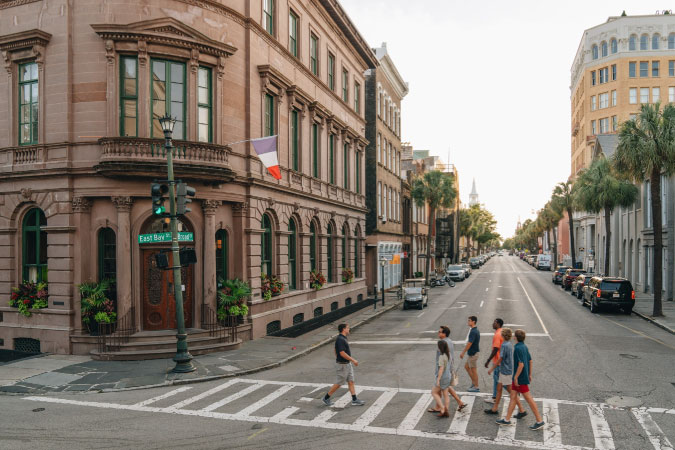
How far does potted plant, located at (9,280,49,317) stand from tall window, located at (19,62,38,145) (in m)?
5.29

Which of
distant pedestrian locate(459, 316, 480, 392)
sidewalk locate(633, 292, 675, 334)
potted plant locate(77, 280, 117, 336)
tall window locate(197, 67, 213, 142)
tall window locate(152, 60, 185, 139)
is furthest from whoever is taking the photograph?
sidewalk locate(633, 292, 675, 334)

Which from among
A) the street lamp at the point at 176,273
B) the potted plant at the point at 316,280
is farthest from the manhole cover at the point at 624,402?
the potted plant at the point at 316,280

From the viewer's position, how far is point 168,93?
19406 mm

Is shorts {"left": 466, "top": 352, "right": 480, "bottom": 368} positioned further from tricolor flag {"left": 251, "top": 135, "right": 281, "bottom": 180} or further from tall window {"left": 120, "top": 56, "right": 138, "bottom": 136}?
tall window {"left": 120, "top": 56, "right": 138, "bottom": 136}

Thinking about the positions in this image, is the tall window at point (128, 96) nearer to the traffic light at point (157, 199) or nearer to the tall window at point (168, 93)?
the tall window at point (168, 93)

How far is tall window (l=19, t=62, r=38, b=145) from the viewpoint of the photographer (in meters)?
19.9

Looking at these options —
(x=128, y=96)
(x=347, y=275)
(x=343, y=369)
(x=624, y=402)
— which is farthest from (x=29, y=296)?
(x=624, y=402)

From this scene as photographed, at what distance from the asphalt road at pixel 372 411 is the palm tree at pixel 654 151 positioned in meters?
12.0

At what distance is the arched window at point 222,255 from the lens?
21.2 metres

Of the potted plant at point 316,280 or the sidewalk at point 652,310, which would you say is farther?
the potted plant at point 316,280

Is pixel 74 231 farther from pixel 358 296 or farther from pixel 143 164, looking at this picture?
pixel 358 296

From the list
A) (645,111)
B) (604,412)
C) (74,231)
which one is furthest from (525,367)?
(645,111)

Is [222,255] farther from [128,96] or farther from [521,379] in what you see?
[521,379]

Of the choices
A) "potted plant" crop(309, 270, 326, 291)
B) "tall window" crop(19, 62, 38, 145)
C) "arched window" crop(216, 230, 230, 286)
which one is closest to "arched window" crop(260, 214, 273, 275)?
"arched window" crop(216, 230, 230, 286)
